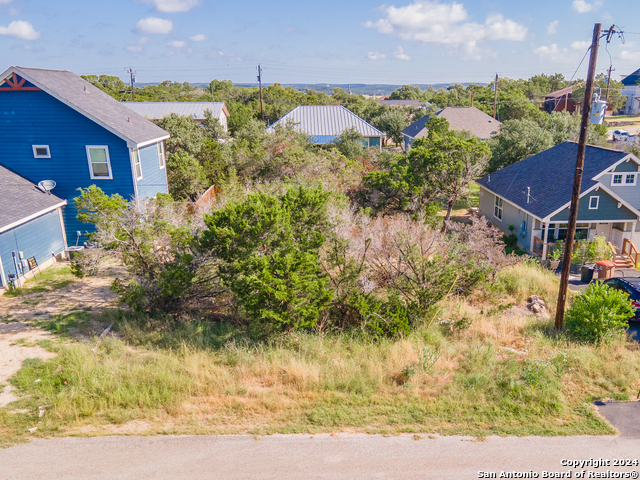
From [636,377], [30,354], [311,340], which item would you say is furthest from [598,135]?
[30,354]

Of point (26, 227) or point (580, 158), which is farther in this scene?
point (26, 227)

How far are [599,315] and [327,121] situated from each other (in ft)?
126

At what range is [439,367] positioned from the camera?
10820 millimetres

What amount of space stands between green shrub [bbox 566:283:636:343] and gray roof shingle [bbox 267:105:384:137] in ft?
109

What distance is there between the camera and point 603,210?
74.7ft

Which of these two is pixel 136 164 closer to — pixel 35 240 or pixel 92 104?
pixel 92 104

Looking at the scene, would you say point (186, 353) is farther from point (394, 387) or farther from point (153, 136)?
point (153, 136)

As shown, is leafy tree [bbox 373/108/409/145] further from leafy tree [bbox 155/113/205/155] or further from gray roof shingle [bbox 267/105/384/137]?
leafy tree [bbox 155/113/205/155]

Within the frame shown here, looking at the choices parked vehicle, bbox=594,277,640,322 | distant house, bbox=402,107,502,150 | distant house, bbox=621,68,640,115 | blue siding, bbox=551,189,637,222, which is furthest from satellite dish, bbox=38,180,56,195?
distant house, bbox=621,68,640,115

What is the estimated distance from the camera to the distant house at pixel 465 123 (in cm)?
4928

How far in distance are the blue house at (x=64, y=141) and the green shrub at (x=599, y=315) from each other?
16.9 m

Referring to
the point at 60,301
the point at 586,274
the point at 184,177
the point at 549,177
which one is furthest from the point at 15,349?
the point at 549,177

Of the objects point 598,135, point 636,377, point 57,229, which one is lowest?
point 636,377

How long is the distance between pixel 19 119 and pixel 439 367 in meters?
19.5
